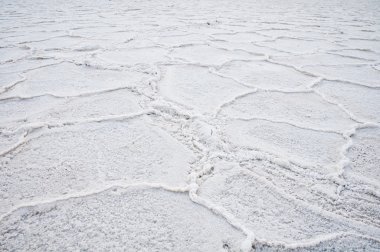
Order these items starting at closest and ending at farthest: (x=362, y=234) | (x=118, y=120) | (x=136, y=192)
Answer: (x=362, y=234) < (x=136, y=192) < (x=118, y=120)

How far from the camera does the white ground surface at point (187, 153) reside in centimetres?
64

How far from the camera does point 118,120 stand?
1092 mm

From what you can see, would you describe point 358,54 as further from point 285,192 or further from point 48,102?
point 48,102

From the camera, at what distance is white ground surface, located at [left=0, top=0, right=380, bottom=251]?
2.11 feet

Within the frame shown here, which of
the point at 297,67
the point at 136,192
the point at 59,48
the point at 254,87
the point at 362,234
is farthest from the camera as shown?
the point at 59,48

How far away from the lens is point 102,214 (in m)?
0.68

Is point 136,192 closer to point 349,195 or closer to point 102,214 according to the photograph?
point 102,214

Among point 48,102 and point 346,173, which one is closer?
point 346,173

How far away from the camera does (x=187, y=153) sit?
0.92 m

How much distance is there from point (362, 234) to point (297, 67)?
1327 mm

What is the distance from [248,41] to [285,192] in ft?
6.58

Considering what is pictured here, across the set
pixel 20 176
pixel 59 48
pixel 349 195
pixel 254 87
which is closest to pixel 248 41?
pixel 254 87

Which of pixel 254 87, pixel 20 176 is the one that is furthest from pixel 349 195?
pixel 20 176

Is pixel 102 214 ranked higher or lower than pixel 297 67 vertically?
lower
